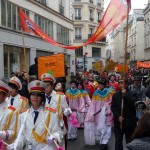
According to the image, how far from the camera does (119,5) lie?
8781mm

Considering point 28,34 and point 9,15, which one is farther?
point 28,34

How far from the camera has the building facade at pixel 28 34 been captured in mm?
18922

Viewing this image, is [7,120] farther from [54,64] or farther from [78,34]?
[78,34]

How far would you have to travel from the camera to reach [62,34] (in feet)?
99.0

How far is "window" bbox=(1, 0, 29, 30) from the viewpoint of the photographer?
18636 millimetres

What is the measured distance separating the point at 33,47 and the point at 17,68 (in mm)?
2853

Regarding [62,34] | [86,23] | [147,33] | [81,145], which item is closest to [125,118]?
[81,145]

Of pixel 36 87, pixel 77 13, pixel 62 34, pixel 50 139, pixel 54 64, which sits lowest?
pixel 50 139

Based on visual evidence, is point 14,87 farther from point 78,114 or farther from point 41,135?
point 78,114

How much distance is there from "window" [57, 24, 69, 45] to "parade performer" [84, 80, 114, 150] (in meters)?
20.4

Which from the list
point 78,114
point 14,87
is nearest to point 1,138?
point 14,87

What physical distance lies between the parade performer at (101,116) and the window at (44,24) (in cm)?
1548

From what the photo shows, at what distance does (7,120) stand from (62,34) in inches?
1018

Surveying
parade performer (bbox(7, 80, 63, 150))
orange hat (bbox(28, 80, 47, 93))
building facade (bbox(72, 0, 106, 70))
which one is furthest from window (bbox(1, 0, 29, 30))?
building facade (bbox(72, 0, 106, 70))
